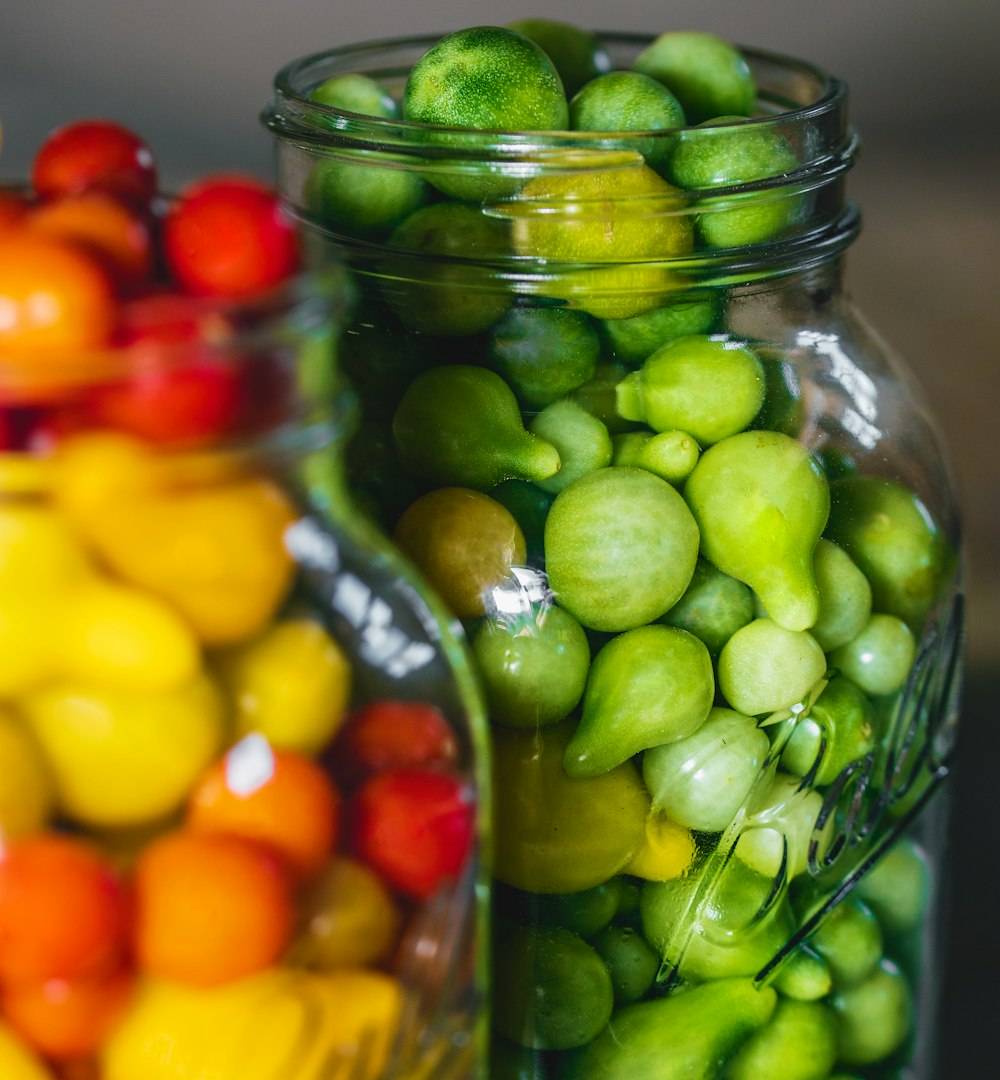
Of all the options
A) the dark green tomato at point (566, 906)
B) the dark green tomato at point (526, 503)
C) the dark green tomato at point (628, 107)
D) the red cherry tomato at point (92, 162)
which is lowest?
the dark green tomato at point (566, 906)

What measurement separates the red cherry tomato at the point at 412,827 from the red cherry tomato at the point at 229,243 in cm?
12

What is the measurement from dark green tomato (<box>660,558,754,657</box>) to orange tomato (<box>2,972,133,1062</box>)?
0.67ft

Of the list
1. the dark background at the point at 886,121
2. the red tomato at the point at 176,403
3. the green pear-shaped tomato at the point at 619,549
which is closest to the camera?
the red tomato at the point at 176,403

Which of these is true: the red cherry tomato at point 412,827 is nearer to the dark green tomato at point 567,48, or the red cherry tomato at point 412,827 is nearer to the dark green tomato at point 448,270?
the dark green tomato at point 448,270

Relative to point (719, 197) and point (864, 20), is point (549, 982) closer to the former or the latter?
point (719, 197)

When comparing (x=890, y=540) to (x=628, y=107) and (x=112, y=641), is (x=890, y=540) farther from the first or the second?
(x=112, y=641)

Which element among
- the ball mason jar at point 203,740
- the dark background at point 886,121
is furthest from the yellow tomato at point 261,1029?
the dark background at point 886,121

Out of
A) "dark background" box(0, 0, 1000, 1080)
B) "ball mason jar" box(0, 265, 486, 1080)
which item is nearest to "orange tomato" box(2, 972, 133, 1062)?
"ball mason jar" box(0, 265, 486, 1080)

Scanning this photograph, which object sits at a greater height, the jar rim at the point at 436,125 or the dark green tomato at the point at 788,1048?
the jar rim at the point at 436,125

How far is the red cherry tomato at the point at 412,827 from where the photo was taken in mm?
331

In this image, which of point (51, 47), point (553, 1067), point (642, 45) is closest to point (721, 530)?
point (553, 1067)

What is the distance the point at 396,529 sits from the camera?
1.42ft

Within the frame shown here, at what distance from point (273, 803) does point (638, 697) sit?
0.44ft

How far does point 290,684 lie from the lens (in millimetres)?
319
